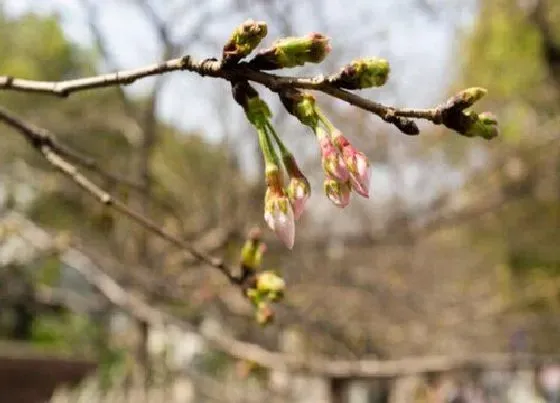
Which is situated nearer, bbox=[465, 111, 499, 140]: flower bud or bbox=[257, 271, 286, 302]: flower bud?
bbox=[465, 111, 499, 140]: flower bud

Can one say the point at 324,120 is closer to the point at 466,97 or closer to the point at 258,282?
the point at 466,97

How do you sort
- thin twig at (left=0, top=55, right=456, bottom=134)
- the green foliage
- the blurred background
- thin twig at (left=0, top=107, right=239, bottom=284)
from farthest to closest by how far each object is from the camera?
the green foliage < the blurred background < thin twig at (left=0, top=107, right=239, bottom=284) < thin twig at (left=0, top=55, right=456, bottom=134)

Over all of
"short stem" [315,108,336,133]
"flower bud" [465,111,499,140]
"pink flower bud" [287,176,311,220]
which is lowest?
"pink flower bud" [287,176,311,220]

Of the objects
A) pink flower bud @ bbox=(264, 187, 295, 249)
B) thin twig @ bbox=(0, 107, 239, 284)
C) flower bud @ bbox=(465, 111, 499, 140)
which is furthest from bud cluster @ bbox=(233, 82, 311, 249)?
thin twig @ bbox=(0, 107, 239, 284)

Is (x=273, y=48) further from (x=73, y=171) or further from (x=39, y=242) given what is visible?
(x=39, y=242)

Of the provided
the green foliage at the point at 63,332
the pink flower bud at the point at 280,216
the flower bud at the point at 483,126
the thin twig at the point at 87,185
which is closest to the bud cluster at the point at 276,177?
the pink flower bud at the point at 280,216

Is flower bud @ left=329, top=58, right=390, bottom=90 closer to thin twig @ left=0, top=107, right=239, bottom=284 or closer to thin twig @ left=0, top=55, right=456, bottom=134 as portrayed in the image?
thin twig @ left=0, top=55, right=456, bottom=134

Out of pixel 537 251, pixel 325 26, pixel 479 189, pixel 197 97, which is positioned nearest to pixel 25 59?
pixel 197 97
